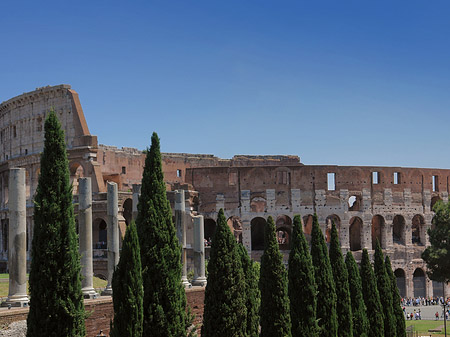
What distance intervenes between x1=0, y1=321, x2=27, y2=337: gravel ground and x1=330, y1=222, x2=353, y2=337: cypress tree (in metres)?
9.74

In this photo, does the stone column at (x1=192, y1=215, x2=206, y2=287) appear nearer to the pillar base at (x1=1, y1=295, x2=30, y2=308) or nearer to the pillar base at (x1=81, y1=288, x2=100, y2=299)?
the pillar base at (x1=81, y1=288, x2=100, y2=299)

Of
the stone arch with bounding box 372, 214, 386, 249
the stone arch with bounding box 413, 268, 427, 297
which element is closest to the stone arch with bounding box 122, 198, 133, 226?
the stone arch with bounding box 372, 214, 386, 249

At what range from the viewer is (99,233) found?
39.8 metres

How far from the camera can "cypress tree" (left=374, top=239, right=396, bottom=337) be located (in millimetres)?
22797

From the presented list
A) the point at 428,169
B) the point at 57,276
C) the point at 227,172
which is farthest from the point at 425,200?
the point at 57,276

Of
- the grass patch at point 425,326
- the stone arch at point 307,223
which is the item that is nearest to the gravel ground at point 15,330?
the grass patch at point 425,326

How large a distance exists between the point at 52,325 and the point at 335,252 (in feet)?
37.7

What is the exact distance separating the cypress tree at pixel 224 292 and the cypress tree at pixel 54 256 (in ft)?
13.9

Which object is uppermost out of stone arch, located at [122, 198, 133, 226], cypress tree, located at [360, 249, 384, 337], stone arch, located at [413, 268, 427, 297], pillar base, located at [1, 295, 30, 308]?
stone arch, located at [122, 198, 133, 226]

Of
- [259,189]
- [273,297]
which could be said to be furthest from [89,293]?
[259,189]

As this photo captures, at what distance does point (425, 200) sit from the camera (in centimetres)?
4628

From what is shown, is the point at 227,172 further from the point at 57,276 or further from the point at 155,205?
the point at 57,276

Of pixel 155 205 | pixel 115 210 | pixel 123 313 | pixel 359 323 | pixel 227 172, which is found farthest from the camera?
pixel 227 172

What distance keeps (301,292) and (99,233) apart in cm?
2408
